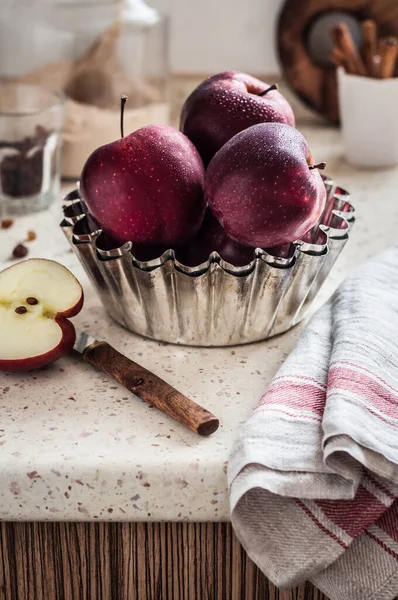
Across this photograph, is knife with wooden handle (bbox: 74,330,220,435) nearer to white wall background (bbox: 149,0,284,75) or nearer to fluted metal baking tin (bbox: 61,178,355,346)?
fluted metal baking tin (bbox: 61,178,355,346)

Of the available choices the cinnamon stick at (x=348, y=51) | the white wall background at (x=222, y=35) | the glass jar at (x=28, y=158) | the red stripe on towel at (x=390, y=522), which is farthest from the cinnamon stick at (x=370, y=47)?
the red stripe on towel at (x=390, y=522)

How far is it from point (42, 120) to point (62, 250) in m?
0.22

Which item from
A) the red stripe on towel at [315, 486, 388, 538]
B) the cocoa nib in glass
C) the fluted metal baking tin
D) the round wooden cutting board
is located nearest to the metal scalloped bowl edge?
the fluted metal baking tin

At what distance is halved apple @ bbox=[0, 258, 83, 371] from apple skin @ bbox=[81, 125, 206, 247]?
7 cm

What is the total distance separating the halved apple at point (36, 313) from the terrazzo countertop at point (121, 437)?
27mm

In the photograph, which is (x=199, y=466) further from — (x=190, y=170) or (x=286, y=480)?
(x=190, y=170)

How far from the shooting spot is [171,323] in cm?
71

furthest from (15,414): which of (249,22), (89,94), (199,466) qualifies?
(249,22)

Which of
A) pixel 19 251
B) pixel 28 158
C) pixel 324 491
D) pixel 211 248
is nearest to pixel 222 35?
pixel 28 158

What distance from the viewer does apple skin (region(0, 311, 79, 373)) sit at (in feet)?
2.16

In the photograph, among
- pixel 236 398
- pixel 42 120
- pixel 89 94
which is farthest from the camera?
pixel 89 94

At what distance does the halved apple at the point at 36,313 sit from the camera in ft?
2.16

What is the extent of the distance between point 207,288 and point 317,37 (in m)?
0.84

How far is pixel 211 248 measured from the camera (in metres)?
0.70
